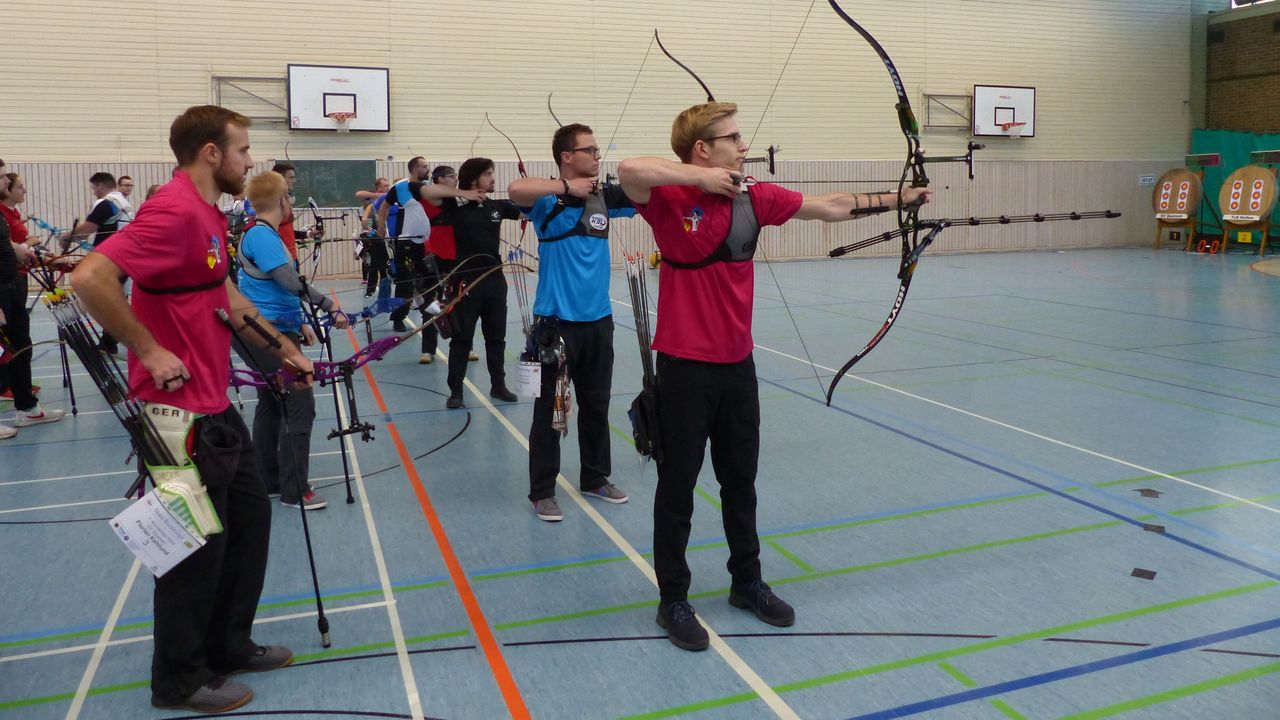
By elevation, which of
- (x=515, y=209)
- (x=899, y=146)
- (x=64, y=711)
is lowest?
(x=64, y=711)

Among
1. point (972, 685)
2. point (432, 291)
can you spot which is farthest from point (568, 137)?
point (432, 291)

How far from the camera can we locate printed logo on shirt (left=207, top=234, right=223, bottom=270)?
8.32 ft

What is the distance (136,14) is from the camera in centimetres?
1514

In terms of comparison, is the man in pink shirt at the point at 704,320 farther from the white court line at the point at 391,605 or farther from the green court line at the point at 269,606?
the green court line at the point at 269,606

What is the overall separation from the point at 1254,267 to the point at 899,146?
684 centimetres

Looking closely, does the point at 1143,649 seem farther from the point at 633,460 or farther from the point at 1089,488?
the point at 633,460

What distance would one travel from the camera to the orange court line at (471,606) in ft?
8.89

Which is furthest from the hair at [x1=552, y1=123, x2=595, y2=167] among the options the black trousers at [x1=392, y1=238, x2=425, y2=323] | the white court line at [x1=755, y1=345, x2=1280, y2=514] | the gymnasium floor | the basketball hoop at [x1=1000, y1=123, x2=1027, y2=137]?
the basketball hoop at [x1=1000, y1=123, x2=1027, y2=137]

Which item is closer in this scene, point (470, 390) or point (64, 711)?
point (64, 711)

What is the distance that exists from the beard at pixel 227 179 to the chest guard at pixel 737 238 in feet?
4.03

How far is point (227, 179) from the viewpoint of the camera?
8.64 feet

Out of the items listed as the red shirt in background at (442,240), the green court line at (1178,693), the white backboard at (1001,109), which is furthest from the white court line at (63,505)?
the white backboard at (1001,109)

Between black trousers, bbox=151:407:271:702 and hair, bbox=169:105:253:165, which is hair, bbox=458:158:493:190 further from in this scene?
black trousers, bbox=151:407:271:702

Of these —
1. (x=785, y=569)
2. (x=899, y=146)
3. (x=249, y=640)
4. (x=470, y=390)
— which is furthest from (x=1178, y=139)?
(x=249, y=640)
